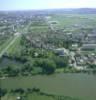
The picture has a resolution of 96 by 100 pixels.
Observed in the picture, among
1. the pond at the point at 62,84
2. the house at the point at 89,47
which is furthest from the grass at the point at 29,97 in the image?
the house at the point at 89,47

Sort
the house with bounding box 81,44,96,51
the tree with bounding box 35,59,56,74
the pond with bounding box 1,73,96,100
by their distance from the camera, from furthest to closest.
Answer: the house with bounding box 81,44,96,51 → the tree with bounding box 35,59,56,74 → the pond with bounding box 1,73,96,100

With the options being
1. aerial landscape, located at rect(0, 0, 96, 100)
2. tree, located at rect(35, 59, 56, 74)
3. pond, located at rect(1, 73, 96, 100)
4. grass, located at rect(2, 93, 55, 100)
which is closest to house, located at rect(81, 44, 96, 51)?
aerial landscape, located at rect(0, 0, 96, 100)

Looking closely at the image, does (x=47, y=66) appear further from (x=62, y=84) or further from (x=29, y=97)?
(x=29, y=97)

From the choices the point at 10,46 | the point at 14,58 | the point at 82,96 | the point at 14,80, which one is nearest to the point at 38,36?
the point at 10,46

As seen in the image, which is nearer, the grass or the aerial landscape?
the grass

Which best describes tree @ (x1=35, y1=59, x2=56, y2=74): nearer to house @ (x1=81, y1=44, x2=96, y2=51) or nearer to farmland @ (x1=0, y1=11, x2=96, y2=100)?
farmland @ (x1=0, y1=11, x2=96, y2=100)

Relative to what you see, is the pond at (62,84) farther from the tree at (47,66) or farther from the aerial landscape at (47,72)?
the tree at (47,66)

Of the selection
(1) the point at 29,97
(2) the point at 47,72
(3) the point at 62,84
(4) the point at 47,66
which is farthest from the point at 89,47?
(1) the point at 29,97

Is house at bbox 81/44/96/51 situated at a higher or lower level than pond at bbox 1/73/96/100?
lower
